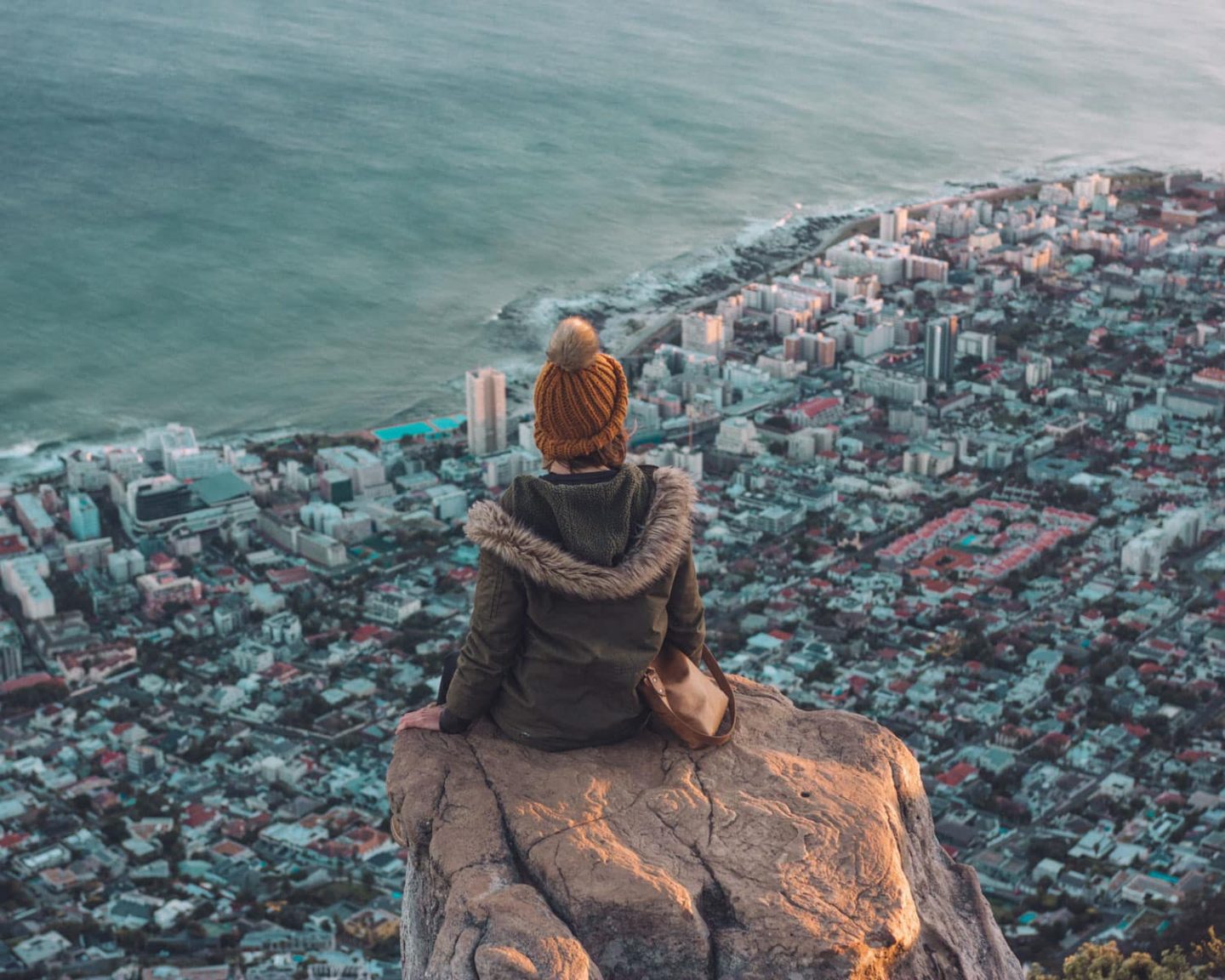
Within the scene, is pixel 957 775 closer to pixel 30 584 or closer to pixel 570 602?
pixel 30 584

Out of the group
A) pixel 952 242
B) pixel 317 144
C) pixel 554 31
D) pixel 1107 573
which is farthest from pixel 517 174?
pixel 1107 573

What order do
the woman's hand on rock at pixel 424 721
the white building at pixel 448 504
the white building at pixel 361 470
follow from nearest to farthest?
1. the woman's hand on rock at pixel 424 721
2. the white building at pixel 448 504
3. the white building at pixel 361 470

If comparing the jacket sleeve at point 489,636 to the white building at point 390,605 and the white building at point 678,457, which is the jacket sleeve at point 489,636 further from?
the white building at point 678,457

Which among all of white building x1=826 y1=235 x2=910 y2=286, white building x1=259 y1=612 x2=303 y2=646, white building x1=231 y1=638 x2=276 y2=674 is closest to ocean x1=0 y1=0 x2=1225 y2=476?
white building x1=826 y1=235 x2=910 y2=286

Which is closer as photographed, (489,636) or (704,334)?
(489,636)

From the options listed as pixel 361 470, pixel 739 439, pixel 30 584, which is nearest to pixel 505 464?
pixel 361 470

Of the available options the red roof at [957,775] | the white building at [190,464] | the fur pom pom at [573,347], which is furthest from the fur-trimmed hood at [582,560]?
the white building at [190,464]
